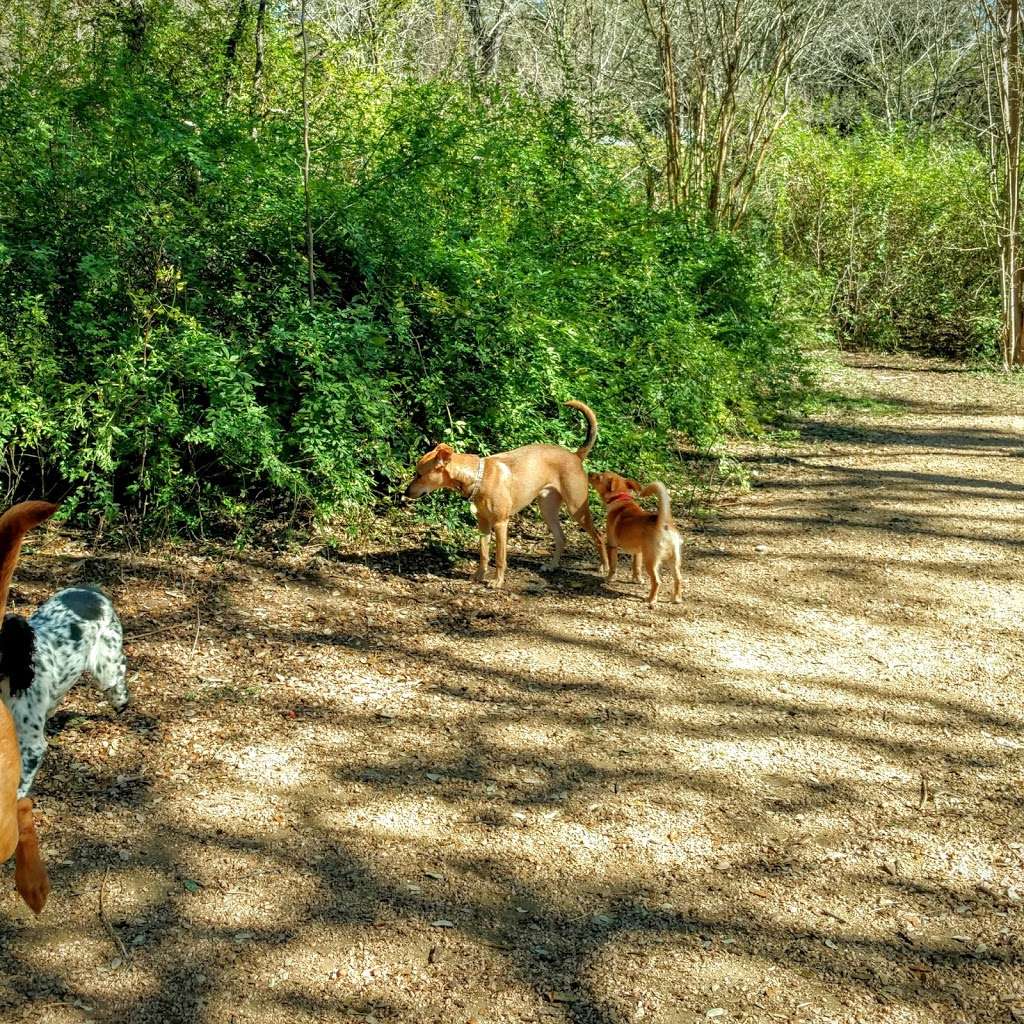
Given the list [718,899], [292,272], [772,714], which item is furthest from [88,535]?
[718,899]

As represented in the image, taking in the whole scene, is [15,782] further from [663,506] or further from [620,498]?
[620,498]

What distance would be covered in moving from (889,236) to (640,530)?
12085 millimetres

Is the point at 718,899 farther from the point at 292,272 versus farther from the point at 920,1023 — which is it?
the point at 292,272

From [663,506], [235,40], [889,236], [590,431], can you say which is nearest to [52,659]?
[663,506]

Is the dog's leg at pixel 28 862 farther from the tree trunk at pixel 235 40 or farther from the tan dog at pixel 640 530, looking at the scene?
the tree trunk at pixel 235 40

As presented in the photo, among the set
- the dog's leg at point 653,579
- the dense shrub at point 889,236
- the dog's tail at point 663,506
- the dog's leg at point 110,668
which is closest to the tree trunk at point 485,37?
the dense shrub at point 889,236

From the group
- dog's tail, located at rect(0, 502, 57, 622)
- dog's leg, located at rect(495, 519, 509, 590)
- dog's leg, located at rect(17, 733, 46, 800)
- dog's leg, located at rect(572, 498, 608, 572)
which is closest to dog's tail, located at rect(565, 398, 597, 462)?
dog's leg, located at rect(572, 498, 608, 572)

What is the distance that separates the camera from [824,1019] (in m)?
3.23

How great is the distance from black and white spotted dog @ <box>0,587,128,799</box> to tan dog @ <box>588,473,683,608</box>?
2.88 meters

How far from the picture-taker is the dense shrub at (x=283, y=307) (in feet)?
21.9

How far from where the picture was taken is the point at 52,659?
13.7 ft

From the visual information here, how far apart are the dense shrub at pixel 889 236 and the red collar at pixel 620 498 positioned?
34.3ft

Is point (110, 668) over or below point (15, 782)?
below

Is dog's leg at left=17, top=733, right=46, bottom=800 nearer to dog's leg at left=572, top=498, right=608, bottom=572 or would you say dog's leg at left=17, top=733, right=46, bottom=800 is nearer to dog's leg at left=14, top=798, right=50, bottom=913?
dog's leg at left=14, top=798, right=50, bottom=913
